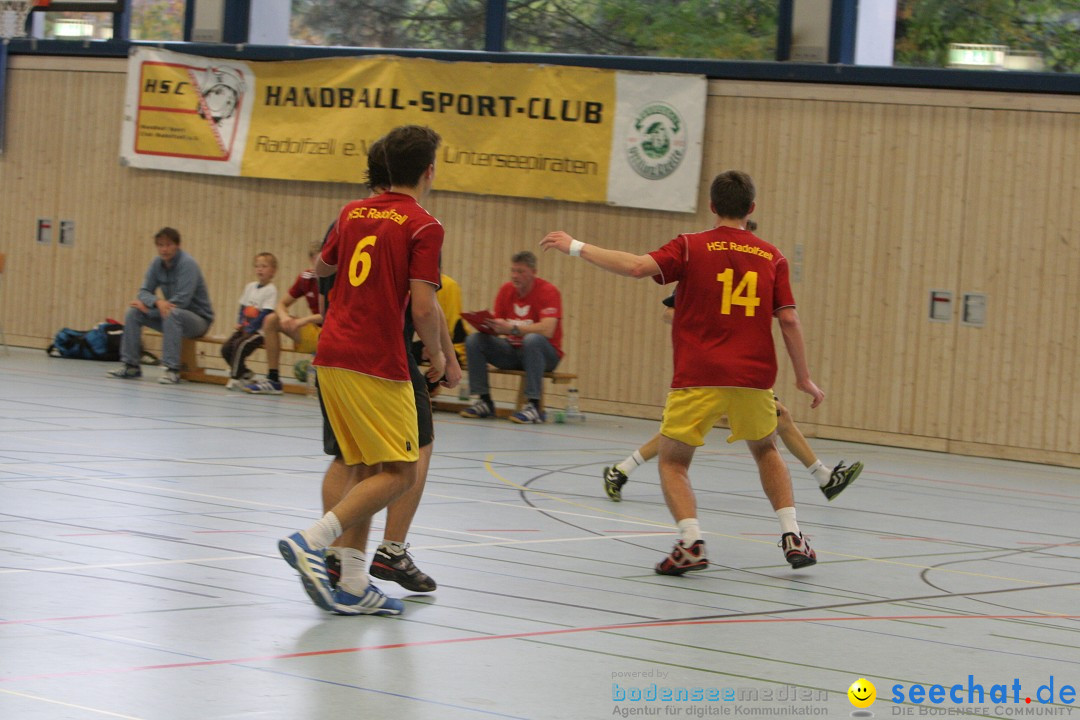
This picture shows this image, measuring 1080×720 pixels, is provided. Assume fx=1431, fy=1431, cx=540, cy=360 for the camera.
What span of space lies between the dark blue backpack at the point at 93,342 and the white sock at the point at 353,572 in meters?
13.0

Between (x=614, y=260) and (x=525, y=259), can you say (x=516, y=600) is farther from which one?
(x=525, y=259)

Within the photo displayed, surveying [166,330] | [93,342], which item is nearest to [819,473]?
[166,330]

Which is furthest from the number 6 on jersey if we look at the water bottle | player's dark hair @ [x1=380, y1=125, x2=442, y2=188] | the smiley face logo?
the water bottle

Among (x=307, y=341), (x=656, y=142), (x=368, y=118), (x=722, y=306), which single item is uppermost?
(x=368, y=118)

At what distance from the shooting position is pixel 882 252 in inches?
551

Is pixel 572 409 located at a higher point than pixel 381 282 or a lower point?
lower

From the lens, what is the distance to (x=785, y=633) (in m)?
5.25

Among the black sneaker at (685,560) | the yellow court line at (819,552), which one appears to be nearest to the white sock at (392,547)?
the black sneaker at (685,560)

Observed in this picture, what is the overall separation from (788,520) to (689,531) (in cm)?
56

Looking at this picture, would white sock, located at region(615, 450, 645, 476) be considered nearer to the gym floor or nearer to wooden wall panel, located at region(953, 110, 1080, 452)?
the gym floor

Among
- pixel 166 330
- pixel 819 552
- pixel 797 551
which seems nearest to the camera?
pixel 797 551

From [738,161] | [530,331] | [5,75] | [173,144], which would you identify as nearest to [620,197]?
[738,161]

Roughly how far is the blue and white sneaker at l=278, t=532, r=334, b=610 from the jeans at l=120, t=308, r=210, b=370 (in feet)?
35.1

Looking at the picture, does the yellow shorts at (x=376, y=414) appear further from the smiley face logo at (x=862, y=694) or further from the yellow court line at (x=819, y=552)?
the yellow court line at (x=819, y=552)
